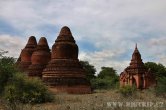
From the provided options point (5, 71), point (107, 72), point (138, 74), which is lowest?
point (5, 71)

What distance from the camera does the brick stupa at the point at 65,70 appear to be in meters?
29.0

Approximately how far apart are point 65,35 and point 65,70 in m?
3.37

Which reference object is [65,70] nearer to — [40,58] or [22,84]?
[40,58]

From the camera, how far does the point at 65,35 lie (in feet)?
103

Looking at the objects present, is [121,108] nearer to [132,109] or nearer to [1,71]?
[132,109]

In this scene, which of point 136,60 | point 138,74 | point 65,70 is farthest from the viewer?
point 136,60

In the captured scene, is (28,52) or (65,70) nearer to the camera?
(65,70)

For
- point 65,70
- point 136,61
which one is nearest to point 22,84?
point 65,70

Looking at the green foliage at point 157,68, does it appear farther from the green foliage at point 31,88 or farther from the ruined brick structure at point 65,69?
the green foliage at point 31,88

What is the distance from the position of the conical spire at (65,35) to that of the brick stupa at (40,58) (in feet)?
12.7

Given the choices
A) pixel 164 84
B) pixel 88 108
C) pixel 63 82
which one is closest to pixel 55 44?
pixel 63 82

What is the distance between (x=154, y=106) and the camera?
7.04 meters

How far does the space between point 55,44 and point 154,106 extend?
24710mm

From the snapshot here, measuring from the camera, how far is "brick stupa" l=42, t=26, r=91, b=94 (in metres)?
29.0
